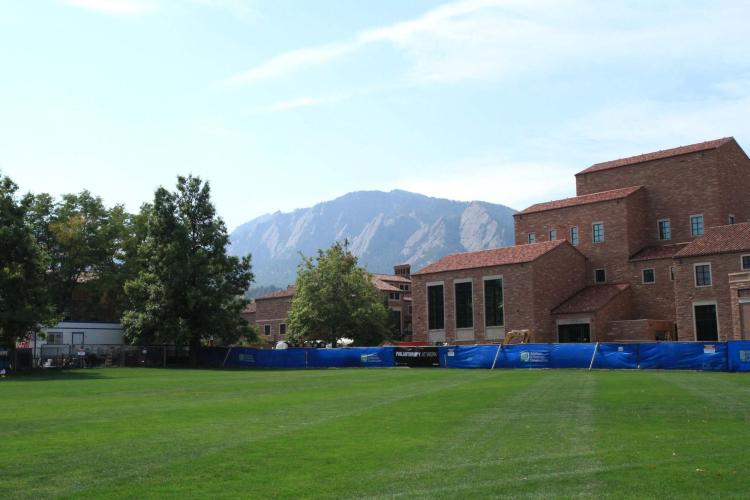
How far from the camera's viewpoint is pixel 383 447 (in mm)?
12438

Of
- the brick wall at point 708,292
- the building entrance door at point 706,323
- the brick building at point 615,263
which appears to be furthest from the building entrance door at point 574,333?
the building entrance door at point 706,323

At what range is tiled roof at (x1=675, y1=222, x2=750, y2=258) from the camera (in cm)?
5762

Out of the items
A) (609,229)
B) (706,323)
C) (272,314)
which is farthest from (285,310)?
(706,323)

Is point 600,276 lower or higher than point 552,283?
higher

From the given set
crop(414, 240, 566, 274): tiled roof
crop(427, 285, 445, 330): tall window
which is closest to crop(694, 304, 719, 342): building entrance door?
crop(414, 240, 566, 274): tiled roof

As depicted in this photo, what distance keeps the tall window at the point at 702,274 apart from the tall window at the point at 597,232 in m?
12.7

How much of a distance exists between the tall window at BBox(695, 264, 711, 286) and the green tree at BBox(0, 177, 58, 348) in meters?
49.6

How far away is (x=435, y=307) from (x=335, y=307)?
10.5 metres

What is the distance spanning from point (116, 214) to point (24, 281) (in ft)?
95.0

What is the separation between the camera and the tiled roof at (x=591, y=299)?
212ft

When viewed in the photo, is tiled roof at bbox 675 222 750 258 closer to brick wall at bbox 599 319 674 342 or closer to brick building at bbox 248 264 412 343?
brick wall at bbox 599 319 674 342

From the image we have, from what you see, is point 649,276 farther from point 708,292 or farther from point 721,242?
point 721,242

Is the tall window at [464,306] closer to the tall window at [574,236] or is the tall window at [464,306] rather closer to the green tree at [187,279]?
the tall window at [574,236]

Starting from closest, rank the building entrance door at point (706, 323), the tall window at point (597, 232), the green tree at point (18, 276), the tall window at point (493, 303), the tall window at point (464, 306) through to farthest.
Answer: the green tree at point (18, 276) → the building entrance door at point (706, 323) → the tall window at point (493, 303) → the tall window at point (464, 306) → the tall window at point (597, 232)
